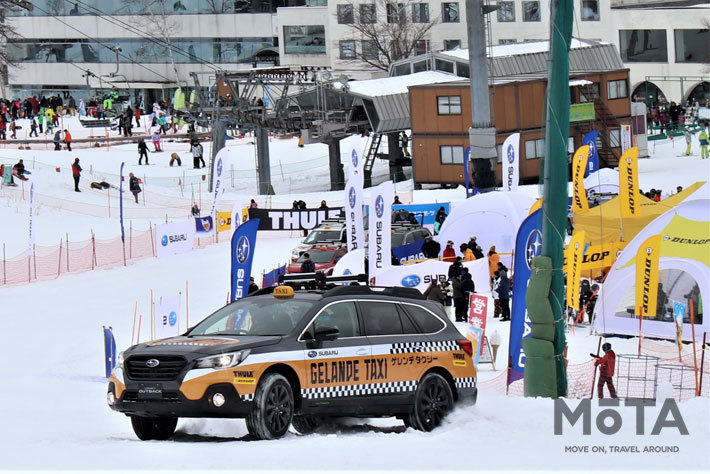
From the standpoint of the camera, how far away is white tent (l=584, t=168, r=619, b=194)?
4172 centimetres

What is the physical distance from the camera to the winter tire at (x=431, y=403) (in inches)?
523

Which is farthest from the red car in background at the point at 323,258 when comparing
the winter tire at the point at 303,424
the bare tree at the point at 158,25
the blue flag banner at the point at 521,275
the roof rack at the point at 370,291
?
the bare tree at the point at 158,25

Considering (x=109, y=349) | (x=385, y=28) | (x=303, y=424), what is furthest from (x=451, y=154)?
(x=303, y=424)

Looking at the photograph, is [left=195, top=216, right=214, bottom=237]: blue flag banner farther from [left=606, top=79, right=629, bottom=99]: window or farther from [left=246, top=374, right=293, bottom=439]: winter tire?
[left=246, top=374, right=293, bottom=439]: winter tire

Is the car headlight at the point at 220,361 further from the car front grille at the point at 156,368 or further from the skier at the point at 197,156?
the skier at the point at 197,156

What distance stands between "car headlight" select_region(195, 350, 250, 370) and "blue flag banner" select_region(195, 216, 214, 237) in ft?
96.9

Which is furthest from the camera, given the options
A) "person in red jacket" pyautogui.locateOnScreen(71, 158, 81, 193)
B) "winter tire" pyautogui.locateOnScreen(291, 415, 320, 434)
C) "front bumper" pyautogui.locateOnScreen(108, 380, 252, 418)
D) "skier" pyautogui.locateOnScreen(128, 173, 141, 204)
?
"person in red jacket" pyautogui.locateOnScreen(71, 158, 81, 193)

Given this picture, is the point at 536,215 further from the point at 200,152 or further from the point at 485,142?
the point at 200,152

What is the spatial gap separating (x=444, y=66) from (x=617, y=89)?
965 centimetres

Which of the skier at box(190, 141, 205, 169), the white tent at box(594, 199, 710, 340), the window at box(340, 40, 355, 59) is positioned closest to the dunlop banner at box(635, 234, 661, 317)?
the white tent at box(594, 199, 710, 340)

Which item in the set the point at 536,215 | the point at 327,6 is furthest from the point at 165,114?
the point at 536,215

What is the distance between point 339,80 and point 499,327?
32069 millimetres

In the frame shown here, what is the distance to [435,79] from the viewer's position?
61344 millimetres

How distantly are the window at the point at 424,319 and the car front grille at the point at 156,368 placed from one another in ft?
9.20
